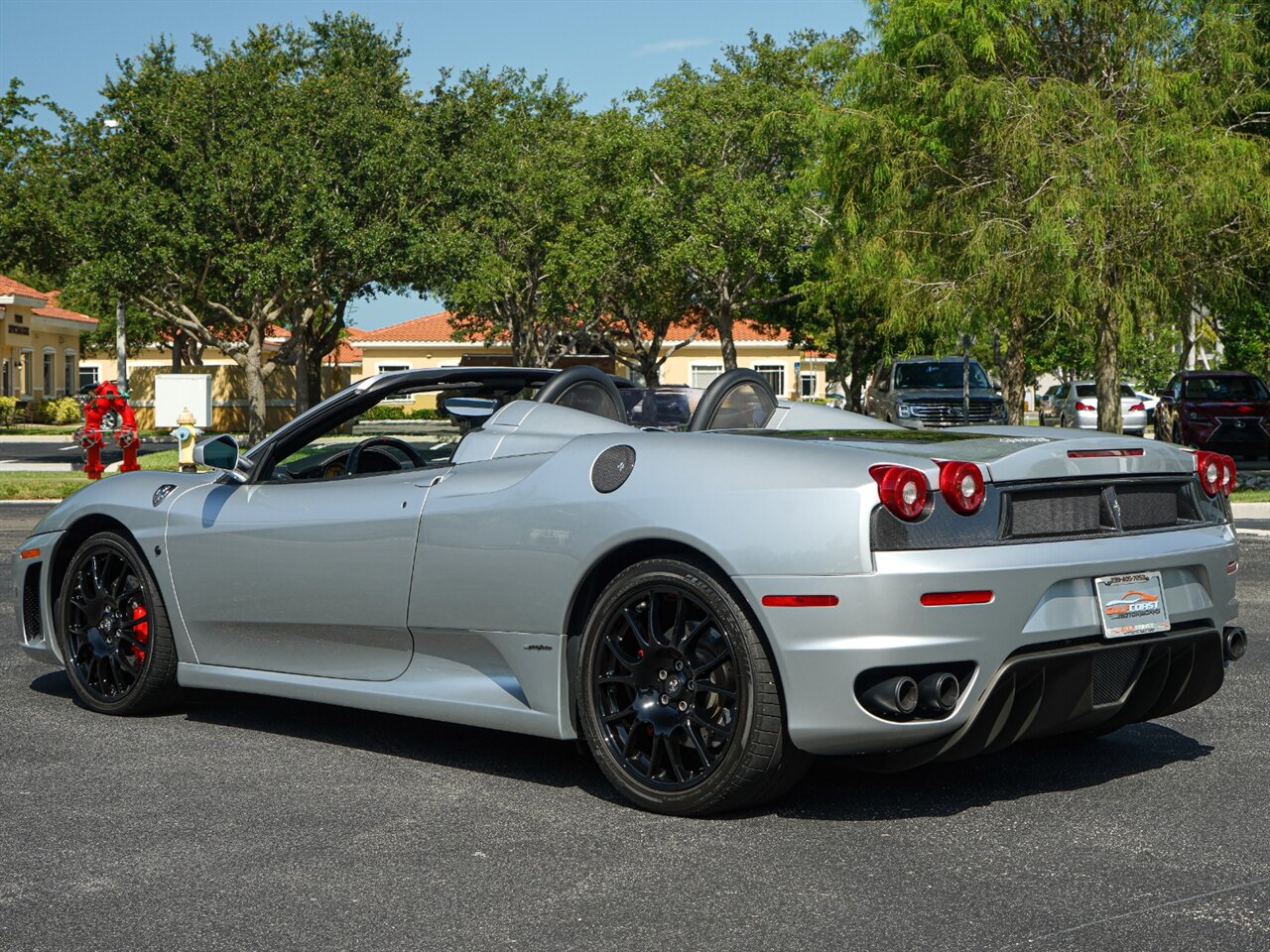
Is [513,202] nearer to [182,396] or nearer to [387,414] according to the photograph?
[182,396]

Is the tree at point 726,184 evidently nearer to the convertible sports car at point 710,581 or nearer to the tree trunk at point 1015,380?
the tree trunk at point 1015,380

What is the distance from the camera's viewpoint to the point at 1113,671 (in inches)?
185

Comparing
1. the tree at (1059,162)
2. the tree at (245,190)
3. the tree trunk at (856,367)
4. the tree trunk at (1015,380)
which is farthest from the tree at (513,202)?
the tree at (1059,162)

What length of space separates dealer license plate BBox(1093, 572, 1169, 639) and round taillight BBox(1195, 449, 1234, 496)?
1.88ft

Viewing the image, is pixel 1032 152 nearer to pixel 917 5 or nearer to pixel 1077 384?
pixel 917 5

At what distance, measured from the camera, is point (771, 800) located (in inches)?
187

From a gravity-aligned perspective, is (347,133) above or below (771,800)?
above

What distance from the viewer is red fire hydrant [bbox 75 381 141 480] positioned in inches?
933

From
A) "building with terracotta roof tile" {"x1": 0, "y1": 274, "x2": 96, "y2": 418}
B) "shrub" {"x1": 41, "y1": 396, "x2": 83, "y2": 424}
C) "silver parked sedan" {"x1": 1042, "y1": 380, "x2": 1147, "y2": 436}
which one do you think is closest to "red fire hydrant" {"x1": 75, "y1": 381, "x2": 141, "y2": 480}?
"silver parked sedan" {"x1": 1042, "y1": 380, "x2": 1147, "y2": 436}

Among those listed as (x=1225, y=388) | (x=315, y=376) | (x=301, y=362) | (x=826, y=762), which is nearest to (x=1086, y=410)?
(x=1225, y=388)

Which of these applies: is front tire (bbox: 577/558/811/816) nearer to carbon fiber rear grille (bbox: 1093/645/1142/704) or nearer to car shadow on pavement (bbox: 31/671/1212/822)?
car shadow on pavement (bbox: 31/671/1212/822)

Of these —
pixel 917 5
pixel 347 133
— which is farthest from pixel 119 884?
pixel 347 133

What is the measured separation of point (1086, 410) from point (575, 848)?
137 ft

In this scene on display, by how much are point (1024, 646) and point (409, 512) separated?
2086 mm
